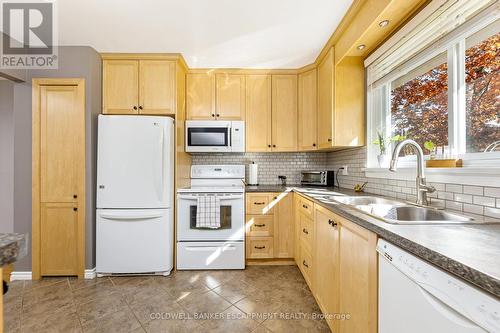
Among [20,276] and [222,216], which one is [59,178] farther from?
[222,216]

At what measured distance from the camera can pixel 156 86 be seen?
253cm

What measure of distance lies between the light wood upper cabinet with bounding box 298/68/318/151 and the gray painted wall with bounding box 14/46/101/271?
2.37m

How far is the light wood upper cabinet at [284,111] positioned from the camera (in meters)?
2.93

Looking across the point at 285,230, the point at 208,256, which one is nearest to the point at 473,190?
the point at 285,230

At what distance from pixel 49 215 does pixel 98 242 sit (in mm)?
566

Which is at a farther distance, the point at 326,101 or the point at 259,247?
the point at 259,247

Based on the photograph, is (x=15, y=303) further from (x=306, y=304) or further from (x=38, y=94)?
(x=306, y=304)

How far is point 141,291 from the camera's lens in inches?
82.1

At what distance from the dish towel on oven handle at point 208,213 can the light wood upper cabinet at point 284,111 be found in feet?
3.50

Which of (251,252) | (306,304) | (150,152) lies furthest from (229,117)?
(306,304)

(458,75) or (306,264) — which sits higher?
(458,75)

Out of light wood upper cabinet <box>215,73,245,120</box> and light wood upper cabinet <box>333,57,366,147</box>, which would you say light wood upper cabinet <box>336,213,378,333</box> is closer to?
light wood upper cabinet <box>333,57,366,147</box>

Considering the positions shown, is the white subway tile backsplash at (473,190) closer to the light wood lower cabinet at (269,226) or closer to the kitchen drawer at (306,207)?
the kitchen drawer at (306,207)

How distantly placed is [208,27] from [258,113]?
3.83ft
